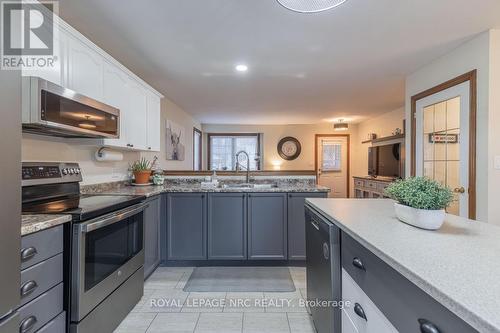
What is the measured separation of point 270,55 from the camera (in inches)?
111

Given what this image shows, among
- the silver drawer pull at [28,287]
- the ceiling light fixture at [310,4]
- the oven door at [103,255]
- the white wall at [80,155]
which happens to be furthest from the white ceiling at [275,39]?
the silver drawer pull at [28,287]

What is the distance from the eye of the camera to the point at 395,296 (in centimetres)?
85

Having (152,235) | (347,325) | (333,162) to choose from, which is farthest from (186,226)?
(333,162)

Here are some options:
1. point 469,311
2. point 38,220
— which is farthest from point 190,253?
point 469,311

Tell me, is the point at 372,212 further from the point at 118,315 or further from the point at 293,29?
the point at 118,315

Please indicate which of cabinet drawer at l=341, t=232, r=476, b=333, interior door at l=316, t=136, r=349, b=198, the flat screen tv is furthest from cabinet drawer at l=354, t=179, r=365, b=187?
cabinet drawer at l=341, t=232, r=476, b=333

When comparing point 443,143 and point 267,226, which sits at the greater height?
point 443,143

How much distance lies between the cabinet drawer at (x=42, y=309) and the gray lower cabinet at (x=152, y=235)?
1.12 m

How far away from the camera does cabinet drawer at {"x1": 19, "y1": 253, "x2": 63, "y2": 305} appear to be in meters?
1.18

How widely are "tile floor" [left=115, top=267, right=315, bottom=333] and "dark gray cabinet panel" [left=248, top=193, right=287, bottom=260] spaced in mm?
493

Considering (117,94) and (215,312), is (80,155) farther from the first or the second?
(215,312)

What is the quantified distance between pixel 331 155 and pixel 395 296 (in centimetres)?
719

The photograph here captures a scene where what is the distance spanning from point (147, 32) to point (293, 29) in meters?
1.25

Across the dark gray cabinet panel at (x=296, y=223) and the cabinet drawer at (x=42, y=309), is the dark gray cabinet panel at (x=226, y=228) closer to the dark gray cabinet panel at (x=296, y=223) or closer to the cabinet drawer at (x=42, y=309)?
the dark gray cabinet panel at (x=296, y=223)
